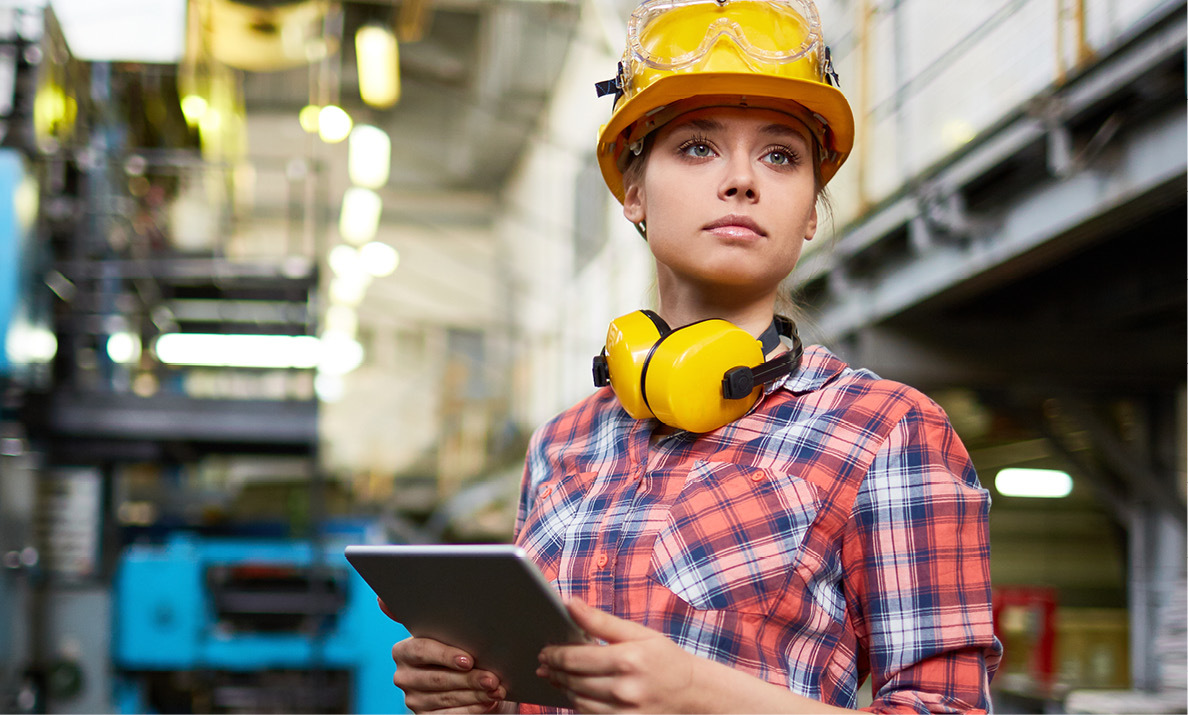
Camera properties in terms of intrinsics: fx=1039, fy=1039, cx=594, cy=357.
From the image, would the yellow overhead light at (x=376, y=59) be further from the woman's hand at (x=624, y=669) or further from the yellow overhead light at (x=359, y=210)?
the woman's hand at (x=624, y=669)

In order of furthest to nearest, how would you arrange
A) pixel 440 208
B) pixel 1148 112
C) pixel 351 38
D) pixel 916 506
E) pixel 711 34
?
pixel 440 208 < pixel 351 38 < pixel 1148 112 < pixel 711 34 < pixel 916 506

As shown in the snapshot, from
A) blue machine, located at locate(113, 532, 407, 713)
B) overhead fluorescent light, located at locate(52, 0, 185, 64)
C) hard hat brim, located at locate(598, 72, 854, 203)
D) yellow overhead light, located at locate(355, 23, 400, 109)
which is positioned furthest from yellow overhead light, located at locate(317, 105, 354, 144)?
hard hat brim, located at locate(598, 72, 854, 203)

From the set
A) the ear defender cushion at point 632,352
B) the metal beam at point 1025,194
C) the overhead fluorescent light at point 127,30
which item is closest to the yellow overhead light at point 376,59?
the overhead fluorescent light at point 127,30

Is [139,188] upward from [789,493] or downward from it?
upward

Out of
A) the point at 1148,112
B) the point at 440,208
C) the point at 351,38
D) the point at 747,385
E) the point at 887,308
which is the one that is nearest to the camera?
the point at 747,385

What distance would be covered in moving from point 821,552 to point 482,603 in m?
0.38

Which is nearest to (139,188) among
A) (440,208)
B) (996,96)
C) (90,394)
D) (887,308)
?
(90,394)

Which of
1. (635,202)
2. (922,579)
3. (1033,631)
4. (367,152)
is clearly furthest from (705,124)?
(367,152)

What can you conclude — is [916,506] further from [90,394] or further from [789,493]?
[90,394]

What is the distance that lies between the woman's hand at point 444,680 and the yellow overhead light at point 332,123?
7.61m

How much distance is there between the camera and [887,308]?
20.5ft

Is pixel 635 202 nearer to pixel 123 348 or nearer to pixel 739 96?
pixel 739 96

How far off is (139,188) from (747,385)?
885cm

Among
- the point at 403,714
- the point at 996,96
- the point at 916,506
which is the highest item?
the point at 996,96
